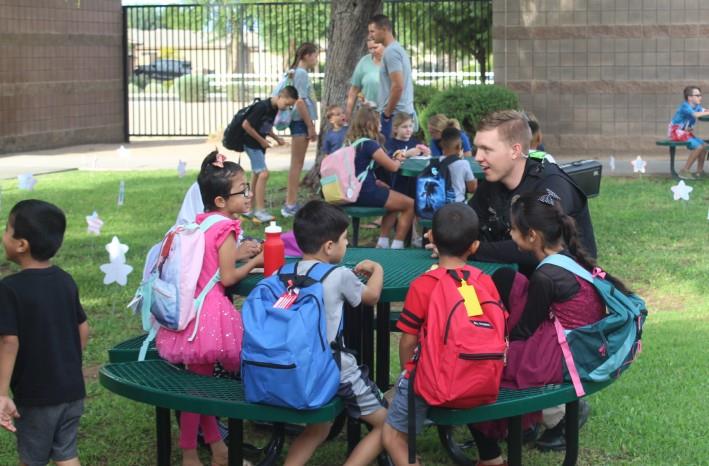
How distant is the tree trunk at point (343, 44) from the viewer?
44.5 ft

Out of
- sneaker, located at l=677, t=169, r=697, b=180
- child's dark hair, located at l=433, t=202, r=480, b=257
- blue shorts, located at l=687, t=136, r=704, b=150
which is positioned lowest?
sneaker, located at l=677, t=169, r=697, b=180

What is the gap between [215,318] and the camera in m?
4.94

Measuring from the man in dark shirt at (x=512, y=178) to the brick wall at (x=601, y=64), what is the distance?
13.9 meters

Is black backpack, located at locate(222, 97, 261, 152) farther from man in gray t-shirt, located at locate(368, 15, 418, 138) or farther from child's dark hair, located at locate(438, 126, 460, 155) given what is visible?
child's dark hair, located at locate(438, 126, 460, 155)

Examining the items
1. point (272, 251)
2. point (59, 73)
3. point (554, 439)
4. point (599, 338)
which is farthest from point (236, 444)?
point (59, 73)

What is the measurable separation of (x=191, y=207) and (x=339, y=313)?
1.90m

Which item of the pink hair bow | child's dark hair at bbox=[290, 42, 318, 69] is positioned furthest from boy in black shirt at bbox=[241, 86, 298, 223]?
the pink hair bow

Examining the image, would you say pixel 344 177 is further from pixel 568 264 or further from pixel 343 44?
pixel 568 264

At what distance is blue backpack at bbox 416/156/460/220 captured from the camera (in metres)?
9.47

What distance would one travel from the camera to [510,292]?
4.92 meters

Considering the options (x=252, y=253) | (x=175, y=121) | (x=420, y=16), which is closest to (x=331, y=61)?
(x=252, y=253)

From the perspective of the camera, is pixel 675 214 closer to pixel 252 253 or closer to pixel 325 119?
pixel 325 119

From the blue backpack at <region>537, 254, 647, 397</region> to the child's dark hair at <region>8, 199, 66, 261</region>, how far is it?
75.6 inches

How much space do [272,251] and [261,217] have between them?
23.0 feet
